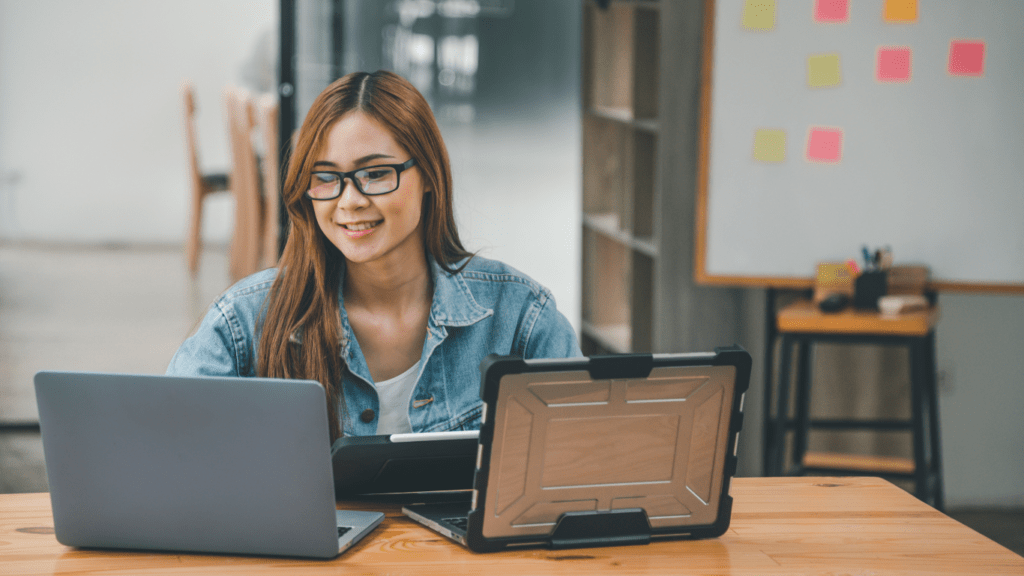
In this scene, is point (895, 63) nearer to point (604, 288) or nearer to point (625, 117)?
point (625, 117)

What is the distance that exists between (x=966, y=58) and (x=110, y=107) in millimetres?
3158

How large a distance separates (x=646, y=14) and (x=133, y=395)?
276 centimetres

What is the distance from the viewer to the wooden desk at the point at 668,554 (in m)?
1.02

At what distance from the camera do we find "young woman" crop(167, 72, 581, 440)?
55.9 inches

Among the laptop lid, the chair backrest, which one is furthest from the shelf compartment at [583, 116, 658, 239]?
the laptop lid

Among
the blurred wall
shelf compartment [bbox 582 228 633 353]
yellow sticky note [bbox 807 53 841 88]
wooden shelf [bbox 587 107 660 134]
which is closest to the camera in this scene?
yellow sticky note [bbox 807 53 841 88]

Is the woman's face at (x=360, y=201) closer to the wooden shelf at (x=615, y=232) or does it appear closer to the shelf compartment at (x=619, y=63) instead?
the wooden shelf at (x=615, y=232)

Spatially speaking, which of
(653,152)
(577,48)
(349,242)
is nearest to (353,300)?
(349,242)

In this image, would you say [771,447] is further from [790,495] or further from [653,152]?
[790,495]

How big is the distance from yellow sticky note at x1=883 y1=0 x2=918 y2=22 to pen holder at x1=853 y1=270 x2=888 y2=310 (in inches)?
27.5

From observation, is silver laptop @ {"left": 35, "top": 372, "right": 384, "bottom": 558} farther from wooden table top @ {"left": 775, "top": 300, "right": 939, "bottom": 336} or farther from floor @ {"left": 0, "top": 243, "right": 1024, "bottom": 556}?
floor @ {"left": 0, "top": 243, "right": 1024, "bottom": 556}

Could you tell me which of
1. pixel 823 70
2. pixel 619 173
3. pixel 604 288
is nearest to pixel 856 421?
pixel 823 70

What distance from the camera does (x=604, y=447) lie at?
1013mm

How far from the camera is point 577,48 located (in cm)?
392
